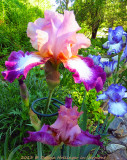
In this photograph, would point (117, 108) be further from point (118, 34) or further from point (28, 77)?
point (28, 77)

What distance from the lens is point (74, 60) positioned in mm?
579

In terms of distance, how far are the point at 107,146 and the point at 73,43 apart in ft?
5.43

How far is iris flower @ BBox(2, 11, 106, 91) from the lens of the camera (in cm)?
52

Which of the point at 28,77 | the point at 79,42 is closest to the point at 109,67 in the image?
the point at 79,42

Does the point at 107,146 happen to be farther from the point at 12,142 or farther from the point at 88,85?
the point at 88,85

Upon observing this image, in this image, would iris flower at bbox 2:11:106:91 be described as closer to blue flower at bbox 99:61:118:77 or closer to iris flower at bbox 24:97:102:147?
iris flower at bbox 24:97:102:147

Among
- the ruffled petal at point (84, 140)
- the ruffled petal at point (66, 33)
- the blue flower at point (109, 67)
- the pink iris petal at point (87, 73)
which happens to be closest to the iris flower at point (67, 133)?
the ruffled petal at point (84, 140)

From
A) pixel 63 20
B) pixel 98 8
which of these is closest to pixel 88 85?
pixel 63 20

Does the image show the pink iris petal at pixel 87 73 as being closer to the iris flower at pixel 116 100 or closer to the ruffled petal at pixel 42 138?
the ruffled petal at pixel 42 138

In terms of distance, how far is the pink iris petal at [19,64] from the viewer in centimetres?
51

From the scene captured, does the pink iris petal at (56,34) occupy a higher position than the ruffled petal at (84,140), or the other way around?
the pink iris petal at (56,34)

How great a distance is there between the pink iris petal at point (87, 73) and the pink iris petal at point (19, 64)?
117 millimetres

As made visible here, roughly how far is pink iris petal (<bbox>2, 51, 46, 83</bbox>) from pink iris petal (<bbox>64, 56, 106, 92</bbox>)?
0.39 ft

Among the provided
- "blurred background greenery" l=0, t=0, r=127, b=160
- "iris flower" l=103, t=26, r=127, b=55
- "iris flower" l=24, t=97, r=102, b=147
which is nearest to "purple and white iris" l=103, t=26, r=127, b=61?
"iris flower" l=103, t=26, r=127, b=55
